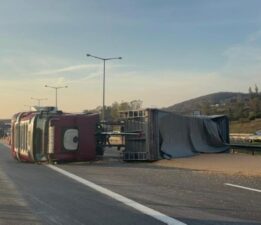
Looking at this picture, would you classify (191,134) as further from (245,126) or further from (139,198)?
(245,126)

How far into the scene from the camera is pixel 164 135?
1190 inches

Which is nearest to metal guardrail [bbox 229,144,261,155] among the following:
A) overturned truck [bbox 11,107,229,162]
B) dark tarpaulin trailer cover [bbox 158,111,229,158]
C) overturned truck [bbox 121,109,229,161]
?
dark tarpaulin trailer cover [bbox 158,111,229,158]

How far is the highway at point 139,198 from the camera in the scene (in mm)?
10398

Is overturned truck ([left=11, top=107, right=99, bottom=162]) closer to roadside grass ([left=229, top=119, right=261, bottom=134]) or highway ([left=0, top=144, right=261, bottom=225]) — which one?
highway ([left=0, top=144, right=261, bottom=225])

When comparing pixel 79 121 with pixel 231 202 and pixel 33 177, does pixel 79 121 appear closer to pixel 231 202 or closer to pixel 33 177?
pixel 33 177

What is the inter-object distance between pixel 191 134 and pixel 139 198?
67.7 ft

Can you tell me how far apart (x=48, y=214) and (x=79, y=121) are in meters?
17.8

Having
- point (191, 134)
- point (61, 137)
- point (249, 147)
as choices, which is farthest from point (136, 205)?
point (249, 147)

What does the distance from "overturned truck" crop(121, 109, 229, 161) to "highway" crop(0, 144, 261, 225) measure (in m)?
8.97

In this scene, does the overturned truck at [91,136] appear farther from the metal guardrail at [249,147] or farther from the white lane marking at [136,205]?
the white lane marking at [136,205]

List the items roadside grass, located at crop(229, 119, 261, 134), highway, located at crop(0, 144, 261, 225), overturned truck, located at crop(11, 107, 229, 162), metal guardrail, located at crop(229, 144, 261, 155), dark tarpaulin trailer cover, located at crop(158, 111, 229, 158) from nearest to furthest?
highway, located at crop(0, 144, 261, 225) < overturned truck, located at crop(11, 107, 229, 162) < dark tarpaulin trailer cover, located at crop(158, 111, 229, 158) < metal guardrail, located at crop(229, 144, 261, 155) < roadside grass, located at crop(229, 119, 261, 134)

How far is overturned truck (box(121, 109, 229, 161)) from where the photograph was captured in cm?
2925

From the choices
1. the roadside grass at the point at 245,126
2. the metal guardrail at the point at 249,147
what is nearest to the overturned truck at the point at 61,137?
the metal guardrail at the point at 249,147

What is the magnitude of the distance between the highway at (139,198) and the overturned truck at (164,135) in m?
8.97
